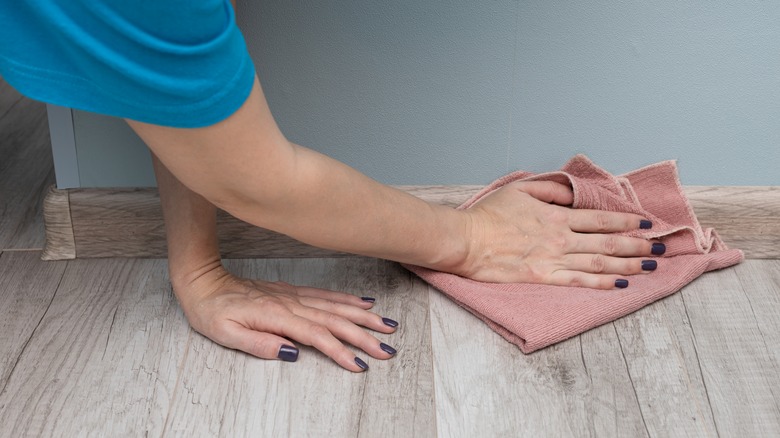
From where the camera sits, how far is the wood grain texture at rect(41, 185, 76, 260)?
4.55ft

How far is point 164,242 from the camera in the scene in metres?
1.40

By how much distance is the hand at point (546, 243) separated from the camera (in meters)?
1.25

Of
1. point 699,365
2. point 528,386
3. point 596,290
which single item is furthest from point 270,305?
point 699,365

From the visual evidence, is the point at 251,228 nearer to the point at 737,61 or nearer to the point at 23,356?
the point at 23,356

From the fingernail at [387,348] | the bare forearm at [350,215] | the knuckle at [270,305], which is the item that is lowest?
the fingernail at [387,348]

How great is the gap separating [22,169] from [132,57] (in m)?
1.05

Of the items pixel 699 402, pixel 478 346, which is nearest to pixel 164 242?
pixel 478 346

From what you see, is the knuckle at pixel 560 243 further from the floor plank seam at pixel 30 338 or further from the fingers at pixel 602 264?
the floor plank seam at pixel 30 338

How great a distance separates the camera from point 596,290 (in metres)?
1.25

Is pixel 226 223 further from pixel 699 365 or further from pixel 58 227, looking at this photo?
pixel 699 365

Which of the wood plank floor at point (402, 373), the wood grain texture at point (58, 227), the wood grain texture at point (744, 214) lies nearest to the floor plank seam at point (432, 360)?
the wood plank floor at point (402, 373)

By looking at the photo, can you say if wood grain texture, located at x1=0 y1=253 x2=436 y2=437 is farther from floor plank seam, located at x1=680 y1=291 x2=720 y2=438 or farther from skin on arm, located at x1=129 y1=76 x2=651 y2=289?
floor plank seam, located at x1=680 y1=291 x2=720 y2=438

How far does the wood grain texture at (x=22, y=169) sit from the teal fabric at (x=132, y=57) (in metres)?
0.70

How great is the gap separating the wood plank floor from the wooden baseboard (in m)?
0.08
